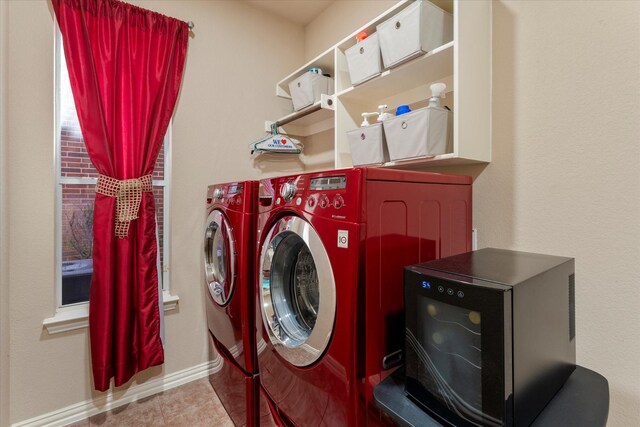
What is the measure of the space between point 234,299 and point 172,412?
93 centimetres

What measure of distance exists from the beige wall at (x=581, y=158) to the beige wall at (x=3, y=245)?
7.81 feet

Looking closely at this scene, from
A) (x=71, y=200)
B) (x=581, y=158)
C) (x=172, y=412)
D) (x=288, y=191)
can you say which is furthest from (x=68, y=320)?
(x=581, y=158)

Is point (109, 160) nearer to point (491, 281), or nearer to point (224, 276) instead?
point (224, 276)

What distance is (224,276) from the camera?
1.84 m

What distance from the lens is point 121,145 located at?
1.89 meters

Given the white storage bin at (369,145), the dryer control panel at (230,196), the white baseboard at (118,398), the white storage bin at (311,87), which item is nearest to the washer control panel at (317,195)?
the dryer control panel at (230,196)

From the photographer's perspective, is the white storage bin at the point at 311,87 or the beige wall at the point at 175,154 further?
the white storage bin at the point at 311,87

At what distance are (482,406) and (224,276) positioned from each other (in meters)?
1.46

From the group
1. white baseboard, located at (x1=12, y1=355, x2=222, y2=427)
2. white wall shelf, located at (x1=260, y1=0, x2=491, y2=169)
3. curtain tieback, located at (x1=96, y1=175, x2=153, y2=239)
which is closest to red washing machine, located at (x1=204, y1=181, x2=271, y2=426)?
white baseboard, located at (x1=12, y1=355, x2=222, y2=427)

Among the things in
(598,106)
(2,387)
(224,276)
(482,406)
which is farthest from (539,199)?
(2,387)

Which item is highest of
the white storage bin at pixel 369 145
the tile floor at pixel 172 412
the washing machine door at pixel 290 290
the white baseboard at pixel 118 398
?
the white storage bin at pixel 369 145

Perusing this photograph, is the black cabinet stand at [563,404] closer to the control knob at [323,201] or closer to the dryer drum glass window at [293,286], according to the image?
the dryer drum glass window at [293,286]

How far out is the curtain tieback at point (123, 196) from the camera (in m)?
1.83

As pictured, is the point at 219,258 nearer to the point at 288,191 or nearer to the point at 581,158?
the point at 288,191
